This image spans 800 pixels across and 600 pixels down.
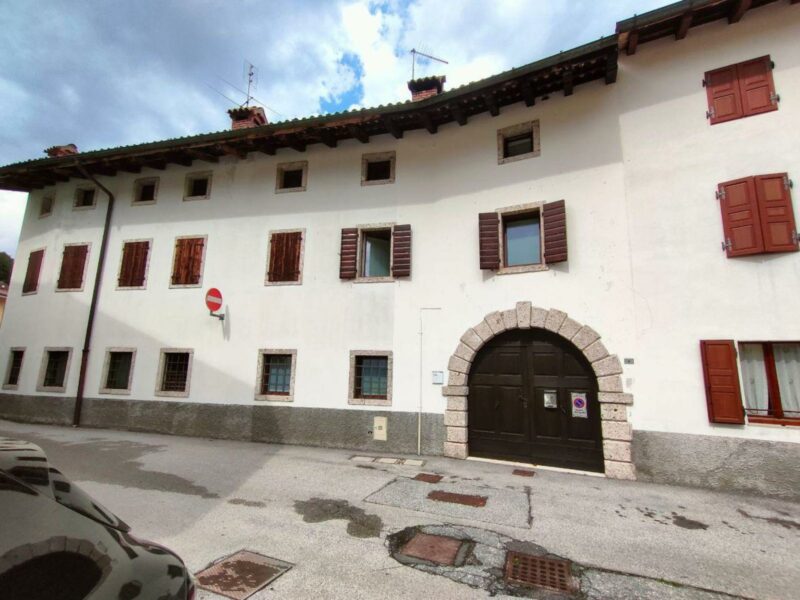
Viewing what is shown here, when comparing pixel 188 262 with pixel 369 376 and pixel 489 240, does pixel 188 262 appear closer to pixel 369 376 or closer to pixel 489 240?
pixel 369 376

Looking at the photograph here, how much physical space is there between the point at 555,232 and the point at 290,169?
7.48 m

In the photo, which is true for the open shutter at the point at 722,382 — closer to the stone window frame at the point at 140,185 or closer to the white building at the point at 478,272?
the white building at the point at 478,272

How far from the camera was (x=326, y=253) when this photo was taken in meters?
10.5

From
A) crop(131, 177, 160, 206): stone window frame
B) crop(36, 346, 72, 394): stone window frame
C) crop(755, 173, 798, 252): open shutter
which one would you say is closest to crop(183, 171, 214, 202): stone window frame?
crop(131, 177, 160, 206): stone window frame

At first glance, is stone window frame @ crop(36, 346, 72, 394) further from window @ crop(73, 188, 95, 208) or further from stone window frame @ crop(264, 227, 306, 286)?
stone window frame @ crop(264, 227, 306, 286)

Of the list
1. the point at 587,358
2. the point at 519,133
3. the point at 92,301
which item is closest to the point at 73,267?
the point at 92,301

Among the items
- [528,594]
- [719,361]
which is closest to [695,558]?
[528,594]

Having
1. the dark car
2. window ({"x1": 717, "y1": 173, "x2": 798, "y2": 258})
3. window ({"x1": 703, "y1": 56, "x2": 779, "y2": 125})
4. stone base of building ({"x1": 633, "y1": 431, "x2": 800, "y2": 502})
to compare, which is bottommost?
stone base of building ({"x1": 633, "y1": 431, "x2": 800, "y2": 502})

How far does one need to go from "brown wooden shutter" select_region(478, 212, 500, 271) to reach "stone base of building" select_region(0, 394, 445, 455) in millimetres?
3668

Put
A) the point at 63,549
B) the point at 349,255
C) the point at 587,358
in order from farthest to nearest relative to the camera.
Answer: the point at 349,255 < the point at 587,358 < the point at 63,549

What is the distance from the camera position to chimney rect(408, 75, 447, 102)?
1067 cm

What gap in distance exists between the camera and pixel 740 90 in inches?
292

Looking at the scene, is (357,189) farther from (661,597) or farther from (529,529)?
(661,597)

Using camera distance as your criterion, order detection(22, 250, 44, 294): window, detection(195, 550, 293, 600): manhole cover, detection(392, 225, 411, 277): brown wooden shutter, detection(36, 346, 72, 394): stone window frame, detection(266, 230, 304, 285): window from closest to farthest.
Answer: detection(195, 550, 293, 600): manhole cover → detection(392, 225, 411, 277): brown wooden shutter → detection(266, 230, 304, 285): window → detection(36, 346, 72, 394): stone window frame → detection(22, 250, 44, 294): window
